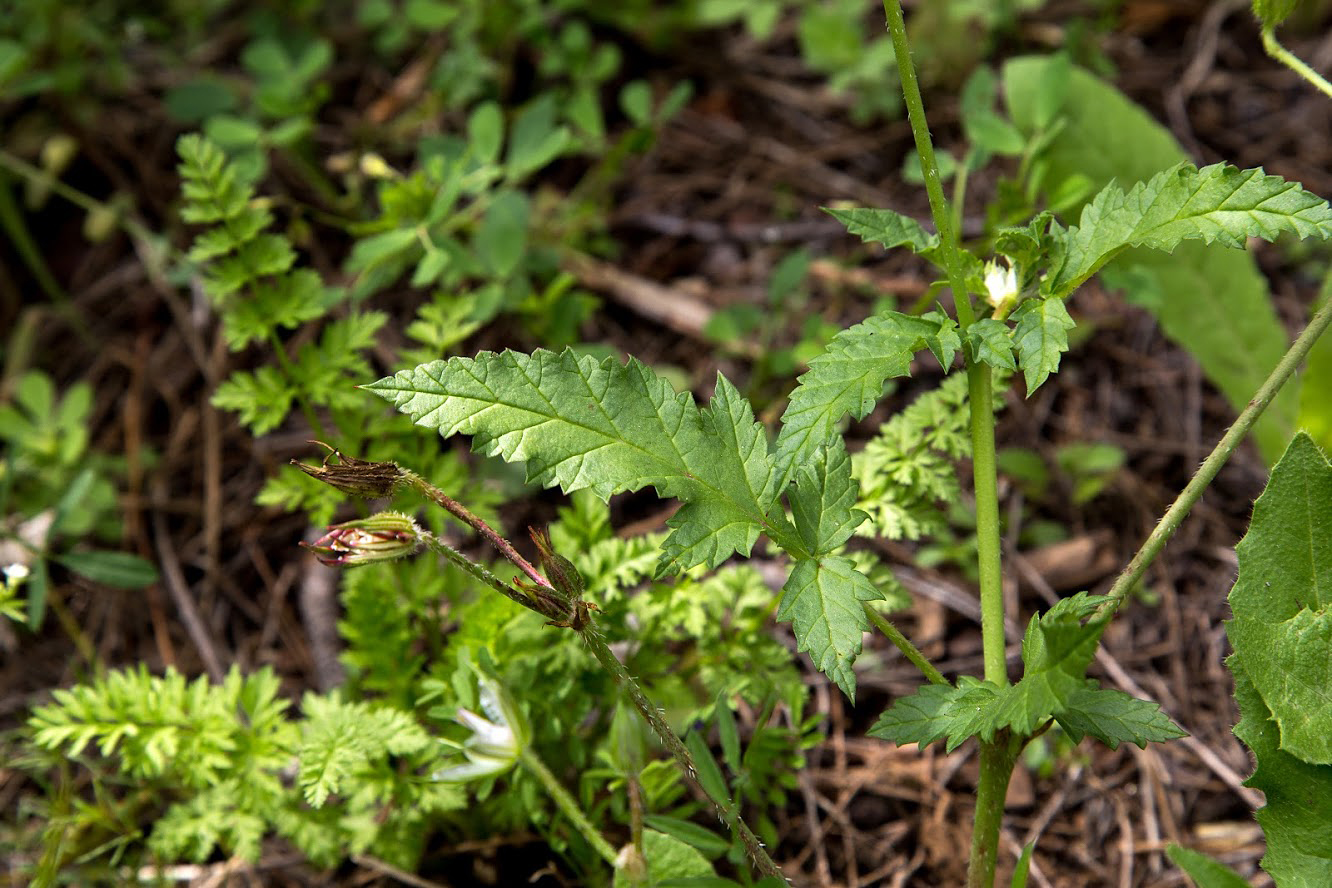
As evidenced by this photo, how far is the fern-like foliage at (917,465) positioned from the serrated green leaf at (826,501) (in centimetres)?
28

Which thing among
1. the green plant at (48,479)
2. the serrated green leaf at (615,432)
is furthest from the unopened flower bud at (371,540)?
→ the green plant at (48,479)

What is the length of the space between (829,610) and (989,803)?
468 millimetres

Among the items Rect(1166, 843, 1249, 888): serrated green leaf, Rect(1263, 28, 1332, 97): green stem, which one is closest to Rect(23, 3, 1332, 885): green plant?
Rect(1166, 843, 1249, 888): serrated green leaf

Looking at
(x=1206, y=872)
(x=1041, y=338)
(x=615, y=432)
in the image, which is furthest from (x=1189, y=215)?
(x=1206, y=872)

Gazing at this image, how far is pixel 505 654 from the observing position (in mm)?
1979

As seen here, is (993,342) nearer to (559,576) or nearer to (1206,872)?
(559,576)

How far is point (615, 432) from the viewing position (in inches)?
65.6

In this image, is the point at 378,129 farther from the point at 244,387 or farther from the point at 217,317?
the point at 244,387

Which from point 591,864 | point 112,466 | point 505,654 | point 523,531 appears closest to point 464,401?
point 505,654

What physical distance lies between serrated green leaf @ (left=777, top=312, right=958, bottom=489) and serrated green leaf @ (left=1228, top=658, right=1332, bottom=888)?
740 mm

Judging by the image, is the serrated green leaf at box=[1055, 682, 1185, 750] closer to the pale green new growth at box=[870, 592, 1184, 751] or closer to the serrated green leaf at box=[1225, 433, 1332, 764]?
the pale green new growth at box=[870, 592, 1184, 751]

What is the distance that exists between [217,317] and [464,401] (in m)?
2.09

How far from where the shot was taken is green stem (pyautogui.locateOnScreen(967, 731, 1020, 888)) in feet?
5.44

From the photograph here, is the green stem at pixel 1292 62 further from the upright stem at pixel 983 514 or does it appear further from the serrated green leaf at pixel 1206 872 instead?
the serrated green leaf at pixel 1206 872
